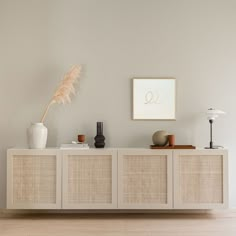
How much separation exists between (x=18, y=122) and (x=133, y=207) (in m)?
1.59

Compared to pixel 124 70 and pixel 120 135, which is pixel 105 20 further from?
pixel 120 135

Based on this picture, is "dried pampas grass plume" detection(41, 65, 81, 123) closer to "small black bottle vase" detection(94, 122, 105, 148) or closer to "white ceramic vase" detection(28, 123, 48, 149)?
"white ceramic vase" detection(28, 123, 48, 149)

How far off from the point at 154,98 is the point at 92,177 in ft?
3.72

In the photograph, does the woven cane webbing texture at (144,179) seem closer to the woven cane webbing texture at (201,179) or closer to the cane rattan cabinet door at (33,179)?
the woven cane webbing texture at (201,179)

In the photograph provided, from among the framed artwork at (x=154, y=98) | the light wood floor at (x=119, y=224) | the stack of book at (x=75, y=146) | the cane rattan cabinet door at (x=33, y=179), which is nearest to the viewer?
the light wood floor at (x=119, y=224)

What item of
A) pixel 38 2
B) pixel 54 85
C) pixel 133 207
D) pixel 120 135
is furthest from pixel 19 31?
pixel 133 207

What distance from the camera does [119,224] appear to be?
440cm

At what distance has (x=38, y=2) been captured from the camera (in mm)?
4965

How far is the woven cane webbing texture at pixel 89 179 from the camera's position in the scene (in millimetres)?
4551

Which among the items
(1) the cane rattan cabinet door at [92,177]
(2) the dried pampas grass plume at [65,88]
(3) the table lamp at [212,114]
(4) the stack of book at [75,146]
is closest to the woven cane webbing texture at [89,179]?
(1) the cane rattan cabinet door at [92,177]

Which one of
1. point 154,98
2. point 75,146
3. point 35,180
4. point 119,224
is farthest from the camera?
point 154,98

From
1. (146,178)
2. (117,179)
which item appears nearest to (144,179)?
(146,178)

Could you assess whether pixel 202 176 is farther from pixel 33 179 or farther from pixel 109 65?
pixel 33 179

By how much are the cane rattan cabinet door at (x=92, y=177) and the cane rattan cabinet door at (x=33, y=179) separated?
5.6 inches
